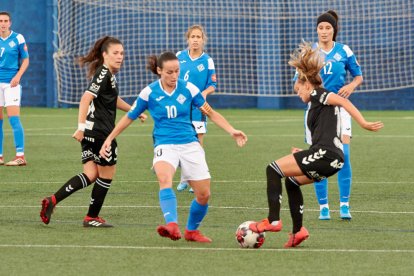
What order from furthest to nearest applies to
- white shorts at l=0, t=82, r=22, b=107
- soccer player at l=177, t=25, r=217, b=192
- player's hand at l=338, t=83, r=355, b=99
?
1. white shorts at l=0, t=82, r=22, b=107
2. soccer player at l=177, t=25, r=217, b=192
3. player's hand at l=338, t=83, r=355, b=99

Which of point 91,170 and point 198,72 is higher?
point 198,72

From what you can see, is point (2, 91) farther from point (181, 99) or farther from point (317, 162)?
point (317, 162)

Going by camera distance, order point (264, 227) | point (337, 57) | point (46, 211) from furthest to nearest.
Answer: point (337, 57) → point (46, 211) → point (264, 227)

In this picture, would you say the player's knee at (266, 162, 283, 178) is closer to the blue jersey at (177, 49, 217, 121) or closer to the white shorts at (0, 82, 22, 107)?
the blue jersey at (177, 49, 217, 121)

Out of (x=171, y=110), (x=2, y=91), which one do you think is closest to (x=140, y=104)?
(x=171, y=110)

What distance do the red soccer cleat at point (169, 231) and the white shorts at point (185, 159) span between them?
0.53m

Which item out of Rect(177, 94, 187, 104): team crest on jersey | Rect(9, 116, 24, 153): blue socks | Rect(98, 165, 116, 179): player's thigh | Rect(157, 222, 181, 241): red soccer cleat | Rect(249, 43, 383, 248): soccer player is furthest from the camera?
Rect(9, 116, 24, 153): blue socks

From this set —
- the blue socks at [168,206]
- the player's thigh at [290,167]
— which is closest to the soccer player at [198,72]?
the blue socks at [168,206]

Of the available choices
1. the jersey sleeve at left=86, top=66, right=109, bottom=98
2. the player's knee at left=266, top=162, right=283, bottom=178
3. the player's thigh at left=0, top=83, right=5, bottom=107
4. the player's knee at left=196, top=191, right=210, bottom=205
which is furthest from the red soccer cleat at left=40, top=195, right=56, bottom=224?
the player's thigh at left=0, top=83, right=5, bottom=107

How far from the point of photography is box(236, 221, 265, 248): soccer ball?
7363mm

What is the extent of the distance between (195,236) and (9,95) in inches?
298

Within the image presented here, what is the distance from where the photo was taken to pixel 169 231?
7.33 m

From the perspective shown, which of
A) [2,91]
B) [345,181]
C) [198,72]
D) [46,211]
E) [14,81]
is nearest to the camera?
[46,211]

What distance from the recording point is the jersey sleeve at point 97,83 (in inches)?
342
